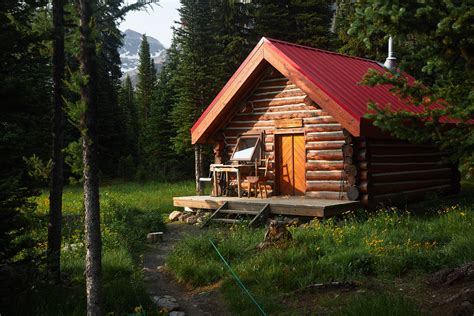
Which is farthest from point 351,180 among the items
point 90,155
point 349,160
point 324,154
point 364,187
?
point 90,155

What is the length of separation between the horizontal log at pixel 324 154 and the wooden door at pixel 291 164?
0.35 m

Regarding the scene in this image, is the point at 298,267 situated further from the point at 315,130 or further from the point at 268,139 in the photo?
the point at 268,139

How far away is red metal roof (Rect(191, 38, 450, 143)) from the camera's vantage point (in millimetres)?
11555

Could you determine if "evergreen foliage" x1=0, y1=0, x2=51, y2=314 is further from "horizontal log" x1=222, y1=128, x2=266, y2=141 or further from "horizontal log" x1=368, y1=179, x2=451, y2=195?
"horizontal log" x1=368, y1=179, x2=451, y2=195

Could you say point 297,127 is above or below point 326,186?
above

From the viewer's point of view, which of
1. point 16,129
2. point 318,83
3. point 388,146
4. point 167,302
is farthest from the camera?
point 388,146

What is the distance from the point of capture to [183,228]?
519 inches

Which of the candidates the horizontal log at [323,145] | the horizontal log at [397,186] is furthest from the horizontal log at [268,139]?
the horizontal log at [397,186]

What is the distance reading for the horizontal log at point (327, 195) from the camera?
1253 centimetres

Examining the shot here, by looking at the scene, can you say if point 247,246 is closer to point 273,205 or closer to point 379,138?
point 273,205

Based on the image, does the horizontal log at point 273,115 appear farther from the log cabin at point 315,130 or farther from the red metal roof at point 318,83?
the red metal roof at point 318,83

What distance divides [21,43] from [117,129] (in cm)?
3170

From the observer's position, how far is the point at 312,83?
12047 millimetres

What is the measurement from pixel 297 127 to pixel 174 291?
732 centimetres
